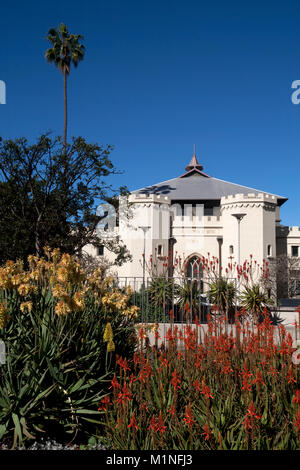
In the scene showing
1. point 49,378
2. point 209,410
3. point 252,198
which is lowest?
point 209,410

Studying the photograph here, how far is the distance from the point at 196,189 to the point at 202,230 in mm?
7634

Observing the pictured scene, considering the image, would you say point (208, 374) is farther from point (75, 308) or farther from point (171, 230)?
point (171, 230)

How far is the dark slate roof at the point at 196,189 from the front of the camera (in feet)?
116

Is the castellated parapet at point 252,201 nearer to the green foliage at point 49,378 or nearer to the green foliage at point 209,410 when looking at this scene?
the green foliage at point 209,410

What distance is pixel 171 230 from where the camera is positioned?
1213 inches

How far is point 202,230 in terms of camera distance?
1217 inches

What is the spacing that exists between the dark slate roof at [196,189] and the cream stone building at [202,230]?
298 mm

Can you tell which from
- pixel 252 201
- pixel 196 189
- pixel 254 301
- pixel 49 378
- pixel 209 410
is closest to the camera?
pixel 209 410

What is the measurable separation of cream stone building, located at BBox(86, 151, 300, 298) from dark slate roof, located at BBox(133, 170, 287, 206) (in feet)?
0.98

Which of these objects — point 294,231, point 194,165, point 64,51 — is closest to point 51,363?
point 64,51

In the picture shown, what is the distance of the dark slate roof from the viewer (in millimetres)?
35406

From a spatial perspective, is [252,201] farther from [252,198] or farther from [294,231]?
[294,231]

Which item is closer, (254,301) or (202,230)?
(254,301)

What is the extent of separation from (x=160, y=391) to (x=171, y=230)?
27.8 m
